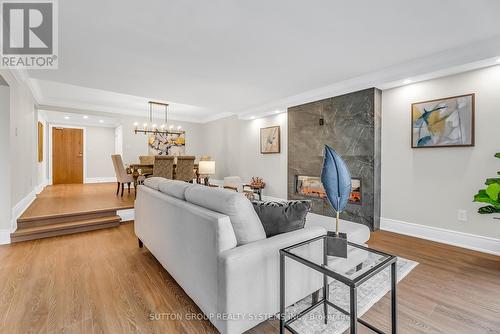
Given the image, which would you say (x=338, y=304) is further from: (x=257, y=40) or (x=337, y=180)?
(x=257, y=40)

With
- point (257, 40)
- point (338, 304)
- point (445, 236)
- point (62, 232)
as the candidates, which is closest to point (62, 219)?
point (62, 232)

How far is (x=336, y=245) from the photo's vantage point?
4.52ft

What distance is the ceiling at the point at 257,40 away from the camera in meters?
2.04

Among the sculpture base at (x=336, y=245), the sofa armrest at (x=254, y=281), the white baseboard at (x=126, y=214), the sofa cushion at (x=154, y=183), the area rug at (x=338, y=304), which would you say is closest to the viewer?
the sofa armrest at (x=254, y=281)

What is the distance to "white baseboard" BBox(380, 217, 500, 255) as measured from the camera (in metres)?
2.72

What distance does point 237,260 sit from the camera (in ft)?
4.15

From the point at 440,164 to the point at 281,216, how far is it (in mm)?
2773

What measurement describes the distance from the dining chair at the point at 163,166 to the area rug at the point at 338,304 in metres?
4.30

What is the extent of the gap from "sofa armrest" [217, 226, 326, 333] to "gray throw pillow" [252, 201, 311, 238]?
83 millimetres

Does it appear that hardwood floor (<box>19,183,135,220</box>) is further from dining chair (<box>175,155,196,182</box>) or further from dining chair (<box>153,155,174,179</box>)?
dining chair (<box>175,155,196,182</box>)

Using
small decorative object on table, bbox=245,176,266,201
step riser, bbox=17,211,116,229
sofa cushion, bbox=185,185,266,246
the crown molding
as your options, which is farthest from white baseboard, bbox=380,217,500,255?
step riser, bbox=17,211,116,229

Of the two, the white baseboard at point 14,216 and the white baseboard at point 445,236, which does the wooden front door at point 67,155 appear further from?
the white baseboard at point 445,236

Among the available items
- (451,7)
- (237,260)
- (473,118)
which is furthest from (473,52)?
(237,260)

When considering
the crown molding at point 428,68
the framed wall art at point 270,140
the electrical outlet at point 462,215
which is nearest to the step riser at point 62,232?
the framed wall art at point 270,140
